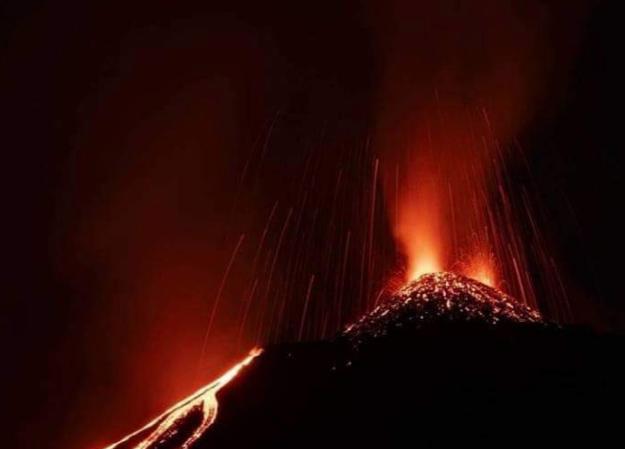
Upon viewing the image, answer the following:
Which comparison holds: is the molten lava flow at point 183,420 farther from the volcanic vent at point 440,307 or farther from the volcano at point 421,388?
the volcanic vent at point 440,307

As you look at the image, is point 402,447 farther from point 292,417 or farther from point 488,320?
point 488,320

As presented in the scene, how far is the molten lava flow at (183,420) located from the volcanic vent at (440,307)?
488cm

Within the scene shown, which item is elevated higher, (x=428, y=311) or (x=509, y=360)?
(x=428, y=311)

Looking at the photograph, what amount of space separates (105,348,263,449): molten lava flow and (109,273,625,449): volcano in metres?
0.06

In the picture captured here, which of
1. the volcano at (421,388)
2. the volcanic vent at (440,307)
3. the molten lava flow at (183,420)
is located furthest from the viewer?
the volcanic vent at (440,307)

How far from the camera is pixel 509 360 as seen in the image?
19.5m

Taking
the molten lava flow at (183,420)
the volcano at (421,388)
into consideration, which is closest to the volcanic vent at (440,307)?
the volcano at (421,388)

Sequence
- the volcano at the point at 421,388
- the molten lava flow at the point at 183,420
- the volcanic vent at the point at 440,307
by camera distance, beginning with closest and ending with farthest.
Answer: the volcano at the point at 421,388 → the molten lava flow at the point at 183,420 → the volcanic vent at the point at 440,307

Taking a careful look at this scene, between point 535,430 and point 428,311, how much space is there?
26.4 ft

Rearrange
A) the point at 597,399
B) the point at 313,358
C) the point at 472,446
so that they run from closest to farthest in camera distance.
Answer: the point at 472,446 → the point at 597,399 → the point at 313,358

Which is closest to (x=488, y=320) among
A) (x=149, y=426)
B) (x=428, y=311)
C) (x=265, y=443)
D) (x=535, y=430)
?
(x=428, y=311)

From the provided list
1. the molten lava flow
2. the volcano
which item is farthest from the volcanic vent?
the molten lava flow

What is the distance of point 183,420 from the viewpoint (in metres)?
20.3

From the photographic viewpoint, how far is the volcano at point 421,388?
54.0ft
